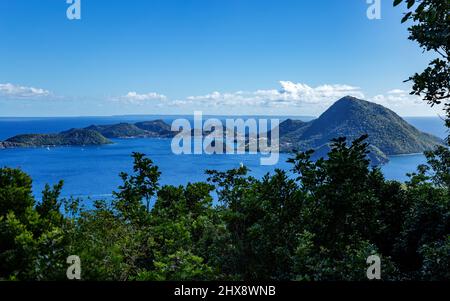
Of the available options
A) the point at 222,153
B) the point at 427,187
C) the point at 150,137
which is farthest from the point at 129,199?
the point at 150,137

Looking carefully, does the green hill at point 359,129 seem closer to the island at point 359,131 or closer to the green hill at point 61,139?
the island at point 359,131

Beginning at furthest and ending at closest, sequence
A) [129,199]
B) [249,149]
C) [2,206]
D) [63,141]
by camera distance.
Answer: [63,141], [249,149], [129,199], [2,206]

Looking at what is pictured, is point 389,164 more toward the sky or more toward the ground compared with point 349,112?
more toward the ground

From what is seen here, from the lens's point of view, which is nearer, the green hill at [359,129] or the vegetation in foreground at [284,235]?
the vegetation in foreground at [284,235]

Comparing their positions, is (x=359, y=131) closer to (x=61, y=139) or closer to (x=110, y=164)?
(x=110, y=164)

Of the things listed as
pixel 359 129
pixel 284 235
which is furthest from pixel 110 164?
pixel 284 235

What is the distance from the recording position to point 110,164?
79.2 m

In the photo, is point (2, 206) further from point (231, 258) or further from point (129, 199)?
point (129, 199)

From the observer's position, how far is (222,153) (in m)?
88.4

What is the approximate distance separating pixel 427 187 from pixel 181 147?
85003mm

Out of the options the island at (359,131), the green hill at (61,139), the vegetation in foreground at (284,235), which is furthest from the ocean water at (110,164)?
the vegetation in foreground at (284,235)

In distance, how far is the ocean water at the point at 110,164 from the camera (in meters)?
54.5

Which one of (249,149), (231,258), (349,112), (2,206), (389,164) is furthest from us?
(249,149)

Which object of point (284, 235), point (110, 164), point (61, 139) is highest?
point (61, 139)
